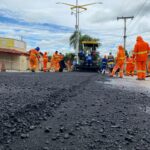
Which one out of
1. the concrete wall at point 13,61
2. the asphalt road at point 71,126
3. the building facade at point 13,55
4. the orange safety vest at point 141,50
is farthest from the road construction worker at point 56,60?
the asphalt road at point 71,126

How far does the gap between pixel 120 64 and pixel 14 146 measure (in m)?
14.7

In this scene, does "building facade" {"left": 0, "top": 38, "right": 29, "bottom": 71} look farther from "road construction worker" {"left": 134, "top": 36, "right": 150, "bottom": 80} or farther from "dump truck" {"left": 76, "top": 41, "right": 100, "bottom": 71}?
"road construction worker" {"left": 134, "top": 36, "right": 150, "bottom": 80}

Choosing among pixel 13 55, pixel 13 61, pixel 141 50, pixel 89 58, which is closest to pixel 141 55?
pixel 141 50

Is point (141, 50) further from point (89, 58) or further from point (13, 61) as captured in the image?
point (13, 61)

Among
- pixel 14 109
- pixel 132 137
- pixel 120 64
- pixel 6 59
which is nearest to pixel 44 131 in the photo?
pixel 132 137

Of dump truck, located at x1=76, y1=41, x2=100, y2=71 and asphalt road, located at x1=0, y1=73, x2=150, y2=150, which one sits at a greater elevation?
dump truck, located at x1=76, y1=41, x2=100, y2=71

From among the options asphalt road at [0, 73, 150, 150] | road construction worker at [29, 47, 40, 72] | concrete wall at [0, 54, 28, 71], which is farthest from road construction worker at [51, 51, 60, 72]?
asphalt road at [0, 73, 150, 150]

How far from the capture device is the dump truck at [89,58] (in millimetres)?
27312

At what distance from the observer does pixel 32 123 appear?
3.44 m

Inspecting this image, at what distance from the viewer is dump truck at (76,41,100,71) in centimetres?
2731

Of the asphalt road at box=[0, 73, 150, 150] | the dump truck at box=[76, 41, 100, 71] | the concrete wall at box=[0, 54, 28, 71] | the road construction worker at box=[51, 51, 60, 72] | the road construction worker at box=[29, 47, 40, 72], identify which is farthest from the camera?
the concrete wall at box=[0, 54, 28, 71]

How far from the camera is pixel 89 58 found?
27281 mm

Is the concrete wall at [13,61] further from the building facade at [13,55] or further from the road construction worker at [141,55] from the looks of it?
the road construction worker at [141,55]

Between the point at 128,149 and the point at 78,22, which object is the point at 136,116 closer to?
the point at 128,149
